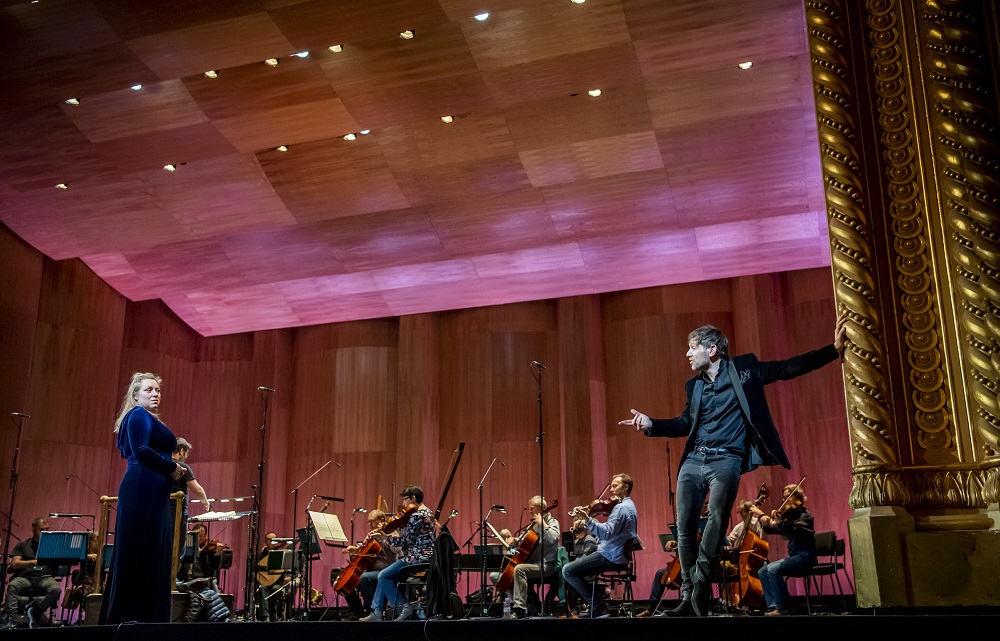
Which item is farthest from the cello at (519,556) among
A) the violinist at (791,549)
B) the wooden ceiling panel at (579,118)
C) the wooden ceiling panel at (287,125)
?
the wooden ceiling panel at (287,125)

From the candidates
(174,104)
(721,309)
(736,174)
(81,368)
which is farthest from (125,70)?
(721,309)

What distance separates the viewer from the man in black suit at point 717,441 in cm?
411

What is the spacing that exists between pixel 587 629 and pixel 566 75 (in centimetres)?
619

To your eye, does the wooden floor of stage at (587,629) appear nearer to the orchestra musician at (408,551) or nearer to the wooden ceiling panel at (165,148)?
the orchestra musician at (408,551)

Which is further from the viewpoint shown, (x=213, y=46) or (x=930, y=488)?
(x=213, y=46)

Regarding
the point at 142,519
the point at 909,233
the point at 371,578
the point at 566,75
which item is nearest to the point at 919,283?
the point at 909,233

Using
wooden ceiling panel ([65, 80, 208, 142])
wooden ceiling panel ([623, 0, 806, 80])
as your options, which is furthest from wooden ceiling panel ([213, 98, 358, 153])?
wooden ceiling panel ([623, 0, 806, 80])

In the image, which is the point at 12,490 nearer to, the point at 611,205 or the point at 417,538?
the point at 417,538

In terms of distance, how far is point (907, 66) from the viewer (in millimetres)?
4840

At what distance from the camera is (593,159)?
9.43m

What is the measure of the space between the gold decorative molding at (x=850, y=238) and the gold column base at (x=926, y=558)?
27 centimetres

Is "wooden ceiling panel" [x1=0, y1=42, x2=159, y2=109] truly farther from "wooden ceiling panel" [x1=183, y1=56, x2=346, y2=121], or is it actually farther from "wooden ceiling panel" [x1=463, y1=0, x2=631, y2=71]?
"wooden ceiling panel" [x1=463, y1=0, x2=631, y2=71]

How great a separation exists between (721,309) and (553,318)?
2.38 meters

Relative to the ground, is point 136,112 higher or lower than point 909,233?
higher
